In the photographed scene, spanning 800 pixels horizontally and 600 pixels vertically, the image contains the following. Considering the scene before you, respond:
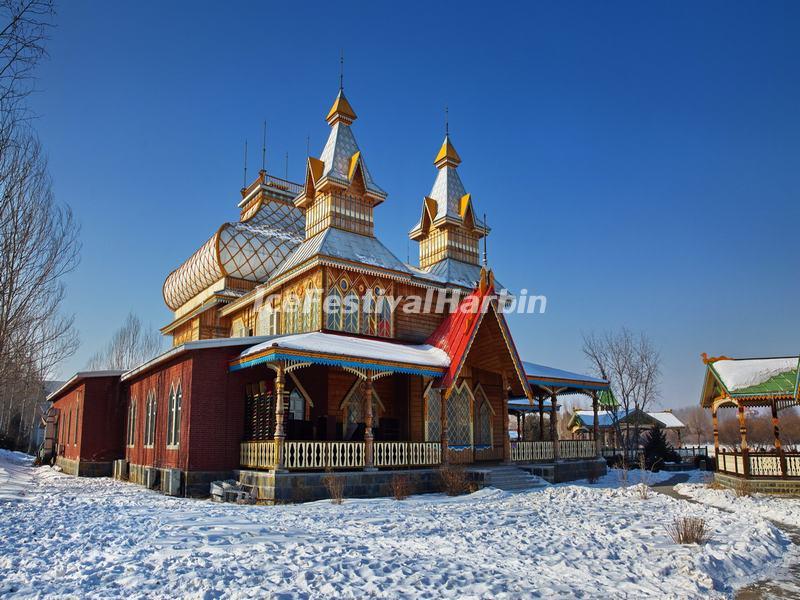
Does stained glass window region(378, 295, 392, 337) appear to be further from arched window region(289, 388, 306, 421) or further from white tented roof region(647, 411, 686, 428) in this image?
white tented roof region(647, 411, 686, 428)

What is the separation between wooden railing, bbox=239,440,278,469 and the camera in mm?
14322

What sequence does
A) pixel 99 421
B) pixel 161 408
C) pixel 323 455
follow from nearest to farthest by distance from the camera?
pixel 323 455, pixel 161 408, pixel 99 421

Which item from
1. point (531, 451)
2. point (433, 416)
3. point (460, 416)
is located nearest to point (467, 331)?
point (433, 416)

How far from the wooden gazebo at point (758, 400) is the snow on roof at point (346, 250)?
34.6ft

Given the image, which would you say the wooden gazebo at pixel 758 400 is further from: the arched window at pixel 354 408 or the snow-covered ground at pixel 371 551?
the arched window at pixel 354 408

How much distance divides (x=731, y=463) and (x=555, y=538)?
42.2 ft

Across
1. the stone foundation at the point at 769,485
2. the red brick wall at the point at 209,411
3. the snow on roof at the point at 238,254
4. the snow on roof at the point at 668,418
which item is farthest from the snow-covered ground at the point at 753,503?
the snow on roof at the point at 668,418

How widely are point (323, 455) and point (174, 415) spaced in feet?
16.2

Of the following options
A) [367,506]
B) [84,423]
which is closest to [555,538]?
[367,506]

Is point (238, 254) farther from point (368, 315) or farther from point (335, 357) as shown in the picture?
point (335, 357)

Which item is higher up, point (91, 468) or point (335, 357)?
point (335, 357)

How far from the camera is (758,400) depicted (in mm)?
18828

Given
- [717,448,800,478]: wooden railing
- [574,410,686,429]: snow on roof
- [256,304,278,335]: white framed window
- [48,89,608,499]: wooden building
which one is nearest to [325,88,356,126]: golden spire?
[48,89,608,499]: wooden building

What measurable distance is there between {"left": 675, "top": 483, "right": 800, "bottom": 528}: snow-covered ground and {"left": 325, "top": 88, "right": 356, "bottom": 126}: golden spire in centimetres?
1681
